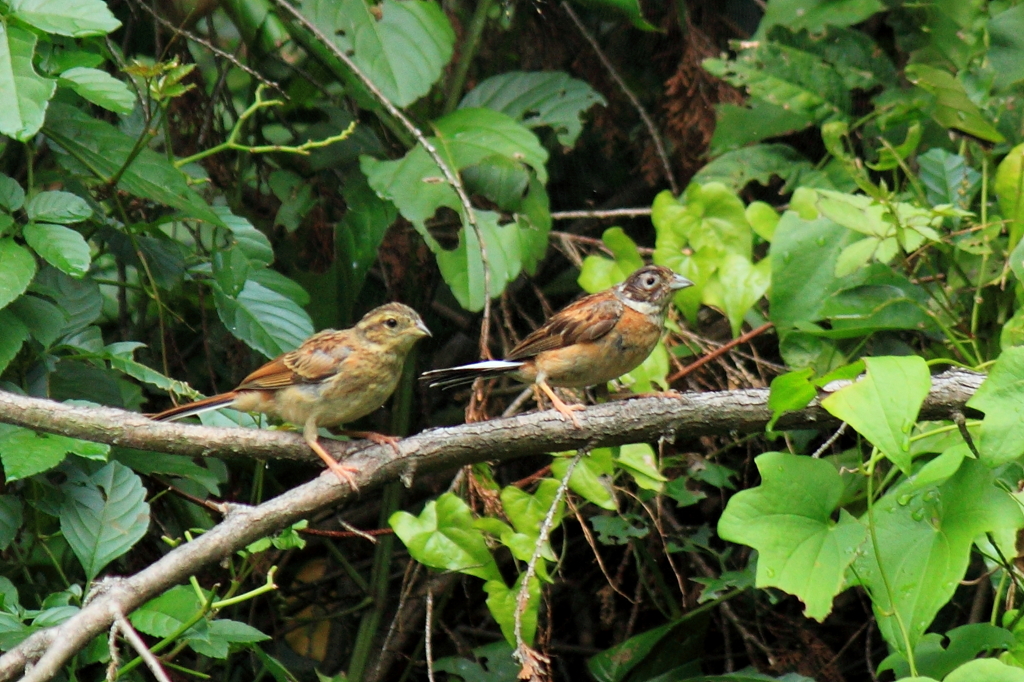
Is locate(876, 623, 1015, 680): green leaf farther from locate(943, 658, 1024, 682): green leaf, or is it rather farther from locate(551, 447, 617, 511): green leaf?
locate(551, 447, 617, 511): green leaf

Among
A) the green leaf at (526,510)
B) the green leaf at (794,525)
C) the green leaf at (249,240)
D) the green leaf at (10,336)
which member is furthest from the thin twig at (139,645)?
the green leaf at (249,240)

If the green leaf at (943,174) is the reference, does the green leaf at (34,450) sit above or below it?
below

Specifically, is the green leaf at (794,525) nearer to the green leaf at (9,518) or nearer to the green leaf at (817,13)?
the green leaf at (9,518)

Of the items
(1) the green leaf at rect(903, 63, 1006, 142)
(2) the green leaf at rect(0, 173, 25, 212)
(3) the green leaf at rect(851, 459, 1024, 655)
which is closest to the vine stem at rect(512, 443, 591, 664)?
(3) the green leaf at rect(851, 459, 1024, 655)

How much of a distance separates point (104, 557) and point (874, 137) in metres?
3.94

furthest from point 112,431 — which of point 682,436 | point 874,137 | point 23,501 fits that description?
point 874,137

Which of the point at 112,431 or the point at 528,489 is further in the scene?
the point at 528,489

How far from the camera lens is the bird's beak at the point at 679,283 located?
4.47m

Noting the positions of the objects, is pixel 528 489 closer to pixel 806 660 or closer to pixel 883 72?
pixel 806 660

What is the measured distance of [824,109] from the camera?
509 centimetres

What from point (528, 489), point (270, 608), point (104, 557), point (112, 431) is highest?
point (112, 431)

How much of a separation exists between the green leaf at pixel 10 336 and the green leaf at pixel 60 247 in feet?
0.83

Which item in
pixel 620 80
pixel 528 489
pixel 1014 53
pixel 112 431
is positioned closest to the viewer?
pixel 112 431

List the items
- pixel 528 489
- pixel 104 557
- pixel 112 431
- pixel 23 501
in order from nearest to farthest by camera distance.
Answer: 1. pixel 112 431
2. pixel 104 557
3. pixel 23 501
4. pixel 528 489
